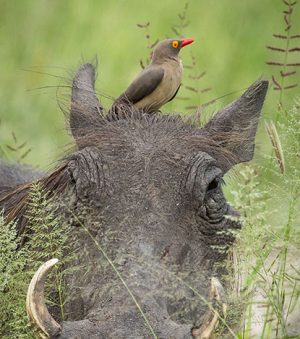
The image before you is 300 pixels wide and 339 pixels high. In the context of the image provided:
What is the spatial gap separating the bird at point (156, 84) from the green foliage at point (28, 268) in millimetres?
1039

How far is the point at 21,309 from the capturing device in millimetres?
5449

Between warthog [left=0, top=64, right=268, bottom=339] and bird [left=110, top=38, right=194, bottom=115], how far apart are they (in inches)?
7.3

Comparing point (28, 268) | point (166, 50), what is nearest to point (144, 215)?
point (28, 268)

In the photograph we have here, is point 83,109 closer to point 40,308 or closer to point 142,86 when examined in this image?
point 142,86

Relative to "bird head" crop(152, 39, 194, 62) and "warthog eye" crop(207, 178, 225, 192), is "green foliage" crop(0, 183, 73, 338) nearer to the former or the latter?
"warthog eye" crop(207, 178, 225, 192)

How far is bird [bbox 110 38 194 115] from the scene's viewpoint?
22.6ft

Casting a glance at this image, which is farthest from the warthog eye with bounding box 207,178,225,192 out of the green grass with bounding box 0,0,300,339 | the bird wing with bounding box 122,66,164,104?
the green grass with bounding box 0,0,300,339

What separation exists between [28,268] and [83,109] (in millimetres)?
1083

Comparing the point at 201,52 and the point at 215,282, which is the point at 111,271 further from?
the point at 201,52

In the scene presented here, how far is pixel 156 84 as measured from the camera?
6.92 m

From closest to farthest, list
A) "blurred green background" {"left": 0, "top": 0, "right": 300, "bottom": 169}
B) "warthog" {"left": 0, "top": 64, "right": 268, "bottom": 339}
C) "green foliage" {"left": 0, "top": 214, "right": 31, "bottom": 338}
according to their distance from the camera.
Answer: "warthog" {"left": 0, "top": 64, "right": 268, "bottom": 339}, "green foliage" {"left": 0, "top": 214, "right": 31, "bottom": 338}, "blurred green background" {"left": 0, "top": 0, "right": 300, "bottom": 169}

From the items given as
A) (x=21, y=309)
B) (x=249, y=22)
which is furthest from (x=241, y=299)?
(x=249, y=22)

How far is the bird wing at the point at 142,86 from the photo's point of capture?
6883 mm

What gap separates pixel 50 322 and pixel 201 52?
874cm
